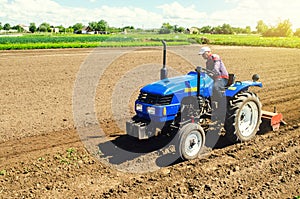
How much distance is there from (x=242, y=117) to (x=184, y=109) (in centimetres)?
142

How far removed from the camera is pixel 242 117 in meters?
6.16

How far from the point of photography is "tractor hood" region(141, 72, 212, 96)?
5.07 meters

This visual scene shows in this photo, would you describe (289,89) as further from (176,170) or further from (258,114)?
(176,170)

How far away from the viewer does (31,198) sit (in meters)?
4.13

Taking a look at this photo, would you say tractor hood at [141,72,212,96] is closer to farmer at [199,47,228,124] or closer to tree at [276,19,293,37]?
farmer at [199,47,228,124]

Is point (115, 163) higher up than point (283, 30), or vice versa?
point (283, 30)

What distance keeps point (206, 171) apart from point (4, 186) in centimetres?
283

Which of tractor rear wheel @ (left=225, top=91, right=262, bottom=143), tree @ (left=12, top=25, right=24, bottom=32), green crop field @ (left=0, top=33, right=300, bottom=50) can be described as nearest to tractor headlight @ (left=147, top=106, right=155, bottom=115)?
green crop field @ (left=0, top=33, right=300, bottom=50)

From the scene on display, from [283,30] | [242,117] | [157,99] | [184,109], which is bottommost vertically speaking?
[242,117]

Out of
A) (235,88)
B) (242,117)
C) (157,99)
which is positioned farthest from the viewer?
(242,117)

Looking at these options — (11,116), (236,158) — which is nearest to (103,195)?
(236,158)

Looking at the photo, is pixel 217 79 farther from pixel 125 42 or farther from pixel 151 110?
pixel 125 42

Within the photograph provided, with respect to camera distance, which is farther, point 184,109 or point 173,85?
point 184,109

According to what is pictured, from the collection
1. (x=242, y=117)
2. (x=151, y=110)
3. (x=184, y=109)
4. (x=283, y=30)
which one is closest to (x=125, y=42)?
(x=151, y=110)
